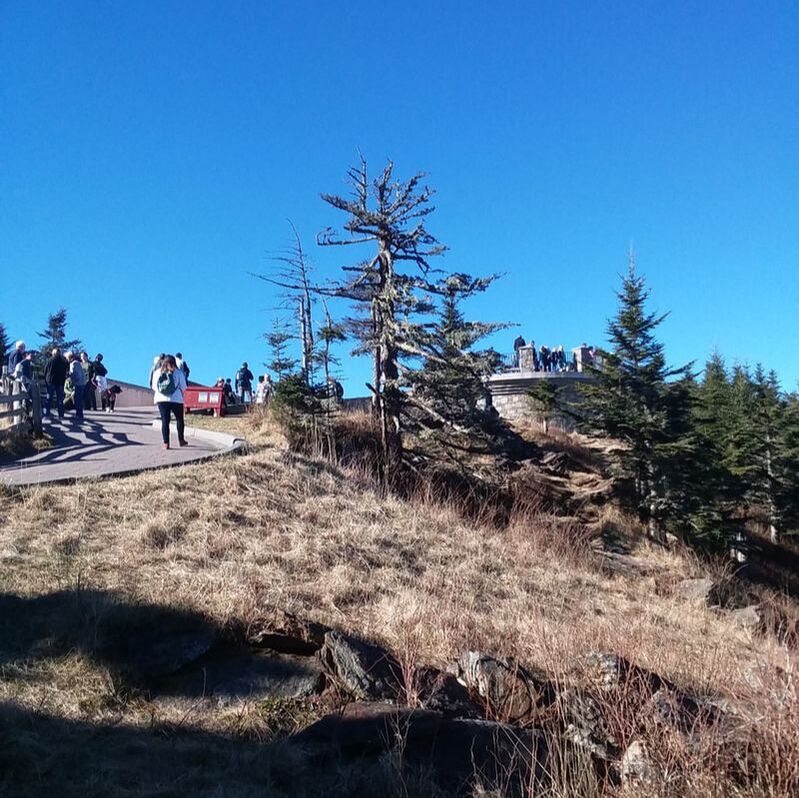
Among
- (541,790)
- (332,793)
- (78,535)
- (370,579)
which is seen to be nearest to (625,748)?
(541,790)

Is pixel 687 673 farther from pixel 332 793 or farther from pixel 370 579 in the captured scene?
pixel 370 579

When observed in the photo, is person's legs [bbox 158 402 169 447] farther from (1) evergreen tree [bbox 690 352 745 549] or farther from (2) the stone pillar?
(2) the stone pillar

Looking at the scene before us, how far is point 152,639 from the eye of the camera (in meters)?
5.99

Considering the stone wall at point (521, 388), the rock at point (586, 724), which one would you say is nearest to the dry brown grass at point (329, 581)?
the rock at point (586, 724)

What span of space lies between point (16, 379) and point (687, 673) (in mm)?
15655

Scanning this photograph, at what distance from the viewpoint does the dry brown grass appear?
5094 millimetres

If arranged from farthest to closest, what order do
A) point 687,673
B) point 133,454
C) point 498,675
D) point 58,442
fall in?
point 58,442
point 133,454
point 687,673
point 498,675

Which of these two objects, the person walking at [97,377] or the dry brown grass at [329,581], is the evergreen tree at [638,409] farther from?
the person walking at [97,377]

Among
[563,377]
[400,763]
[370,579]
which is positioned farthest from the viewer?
[563,377]

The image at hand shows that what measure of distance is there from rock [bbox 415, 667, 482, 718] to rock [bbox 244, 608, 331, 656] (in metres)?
1.15

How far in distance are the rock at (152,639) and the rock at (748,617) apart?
852 cm

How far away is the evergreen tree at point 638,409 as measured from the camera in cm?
2097

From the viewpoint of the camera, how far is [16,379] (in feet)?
52.9

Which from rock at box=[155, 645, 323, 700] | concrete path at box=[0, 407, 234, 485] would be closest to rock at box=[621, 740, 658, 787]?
rock at box=[155, 645, 323, 700]
